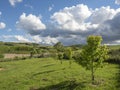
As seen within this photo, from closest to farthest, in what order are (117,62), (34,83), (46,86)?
(46,86)
(34,83)
(117,62)

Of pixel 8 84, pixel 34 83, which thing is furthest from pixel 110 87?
pixel 8 84

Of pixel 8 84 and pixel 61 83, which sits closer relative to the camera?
pixel 61 83

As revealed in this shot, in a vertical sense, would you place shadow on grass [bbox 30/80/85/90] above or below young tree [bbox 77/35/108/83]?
below

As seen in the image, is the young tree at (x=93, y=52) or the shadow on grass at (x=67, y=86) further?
the young tree at (x=93, y=52)

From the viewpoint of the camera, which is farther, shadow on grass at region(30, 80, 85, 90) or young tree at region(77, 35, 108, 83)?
young tree at region(77, 35, 108, 83)

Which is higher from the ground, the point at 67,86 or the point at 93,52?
the point at 93,52

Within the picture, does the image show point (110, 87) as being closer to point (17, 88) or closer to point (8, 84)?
point (17, 88)

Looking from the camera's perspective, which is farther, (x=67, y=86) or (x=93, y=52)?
(x=93, y=52)

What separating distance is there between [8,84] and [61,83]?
9.19 m

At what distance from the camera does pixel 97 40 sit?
34250mm

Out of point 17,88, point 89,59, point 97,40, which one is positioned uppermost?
point 97,40

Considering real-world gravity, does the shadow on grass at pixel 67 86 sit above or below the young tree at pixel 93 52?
below

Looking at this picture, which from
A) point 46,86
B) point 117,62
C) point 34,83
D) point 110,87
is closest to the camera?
point 110,87

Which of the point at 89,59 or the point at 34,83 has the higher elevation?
the point at 89,59
